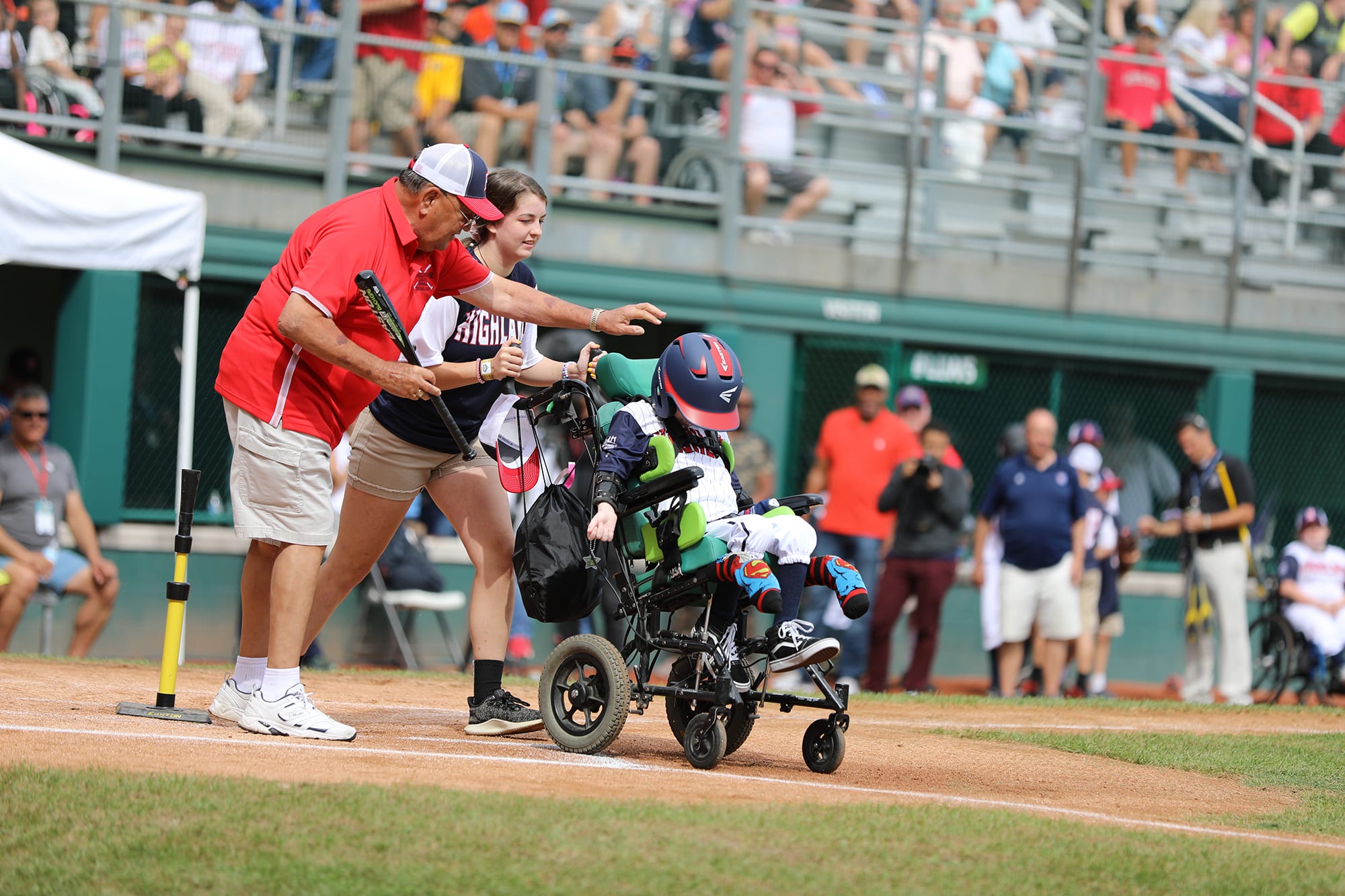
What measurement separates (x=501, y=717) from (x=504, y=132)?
7439mm

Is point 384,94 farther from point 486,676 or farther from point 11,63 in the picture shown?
point 486,676

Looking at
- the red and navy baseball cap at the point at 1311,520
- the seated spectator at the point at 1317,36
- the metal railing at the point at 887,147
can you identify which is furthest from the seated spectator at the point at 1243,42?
the red and navy baseball cap at the point at 1311,520

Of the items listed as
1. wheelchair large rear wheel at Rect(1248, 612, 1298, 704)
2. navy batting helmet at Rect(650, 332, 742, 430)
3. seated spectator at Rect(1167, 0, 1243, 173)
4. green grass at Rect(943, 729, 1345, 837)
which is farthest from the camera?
seated spectator at Rect(1167, 0, 1243, 173)

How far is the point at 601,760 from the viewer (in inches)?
240

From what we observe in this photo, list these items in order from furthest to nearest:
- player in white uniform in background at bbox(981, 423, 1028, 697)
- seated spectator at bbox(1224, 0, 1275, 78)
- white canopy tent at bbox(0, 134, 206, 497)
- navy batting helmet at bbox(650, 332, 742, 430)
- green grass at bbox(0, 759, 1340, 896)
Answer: seated spectator at bbox(1224, 0, 1275, 78)
player in white uniform in background at bbox(981, 423, 1028, 697)
white canopy tent at bbox(0, 134, 206, 497)
navy batting helmet at bbox(650, 332, 742, 430)
green grass at bbox(0, 759, 1340, 896)

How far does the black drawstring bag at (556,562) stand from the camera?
6.18 m

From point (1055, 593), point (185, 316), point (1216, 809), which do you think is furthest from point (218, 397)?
point (1216, 809)

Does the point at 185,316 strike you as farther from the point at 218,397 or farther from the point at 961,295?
the point at 961,295

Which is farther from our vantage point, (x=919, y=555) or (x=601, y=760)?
(x=919, y=555)

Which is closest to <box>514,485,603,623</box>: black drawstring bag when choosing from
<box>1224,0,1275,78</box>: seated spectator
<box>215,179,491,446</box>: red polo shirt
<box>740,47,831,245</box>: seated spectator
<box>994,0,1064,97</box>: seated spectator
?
<box>215,179,491,446</box>: red polo shirt

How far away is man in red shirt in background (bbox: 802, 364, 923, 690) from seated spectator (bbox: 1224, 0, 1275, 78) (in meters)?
6.99

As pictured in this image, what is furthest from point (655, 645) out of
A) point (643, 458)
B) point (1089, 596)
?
point (1089, 596)

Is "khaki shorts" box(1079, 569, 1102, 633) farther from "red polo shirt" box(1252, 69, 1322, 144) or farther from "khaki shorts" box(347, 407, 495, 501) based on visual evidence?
"khaki shorts" box(347, 407, 495, 501)

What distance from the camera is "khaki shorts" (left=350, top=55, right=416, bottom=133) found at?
42.2 ft
